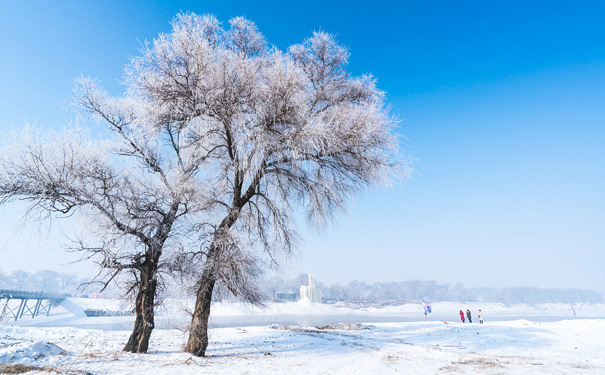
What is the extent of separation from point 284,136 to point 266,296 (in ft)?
16.2

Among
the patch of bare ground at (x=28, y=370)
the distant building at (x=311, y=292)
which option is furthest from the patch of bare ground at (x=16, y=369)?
the distant building at (x=311, y=292)

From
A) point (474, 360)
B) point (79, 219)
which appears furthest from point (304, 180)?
point (474, 360)

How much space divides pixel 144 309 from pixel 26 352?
2601 mm

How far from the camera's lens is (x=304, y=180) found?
9.80 m

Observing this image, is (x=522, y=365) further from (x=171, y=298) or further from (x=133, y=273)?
(x=133, y=273)

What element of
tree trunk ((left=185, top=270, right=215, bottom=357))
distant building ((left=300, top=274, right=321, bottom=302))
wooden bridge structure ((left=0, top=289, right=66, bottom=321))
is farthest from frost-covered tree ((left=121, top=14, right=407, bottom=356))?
distant building ((left=300, top=274, right=321, bottom=302))

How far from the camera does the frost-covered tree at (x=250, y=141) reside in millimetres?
8219

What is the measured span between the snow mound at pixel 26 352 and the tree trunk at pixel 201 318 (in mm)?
3131

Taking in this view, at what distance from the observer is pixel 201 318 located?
27.0 feet

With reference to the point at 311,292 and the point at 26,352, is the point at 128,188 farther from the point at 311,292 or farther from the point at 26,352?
the point at 311,292

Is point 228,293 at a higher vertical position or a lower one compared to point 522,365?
higher

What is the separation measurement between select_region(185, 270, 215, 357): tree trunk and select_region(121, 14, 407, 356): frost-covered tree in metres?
0.03

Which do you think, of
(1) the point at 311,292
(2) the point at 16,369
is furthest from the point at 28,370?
(1) the point at 311,292

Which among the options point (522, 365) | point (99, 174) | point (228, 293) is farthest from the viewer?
point (228, 293)
